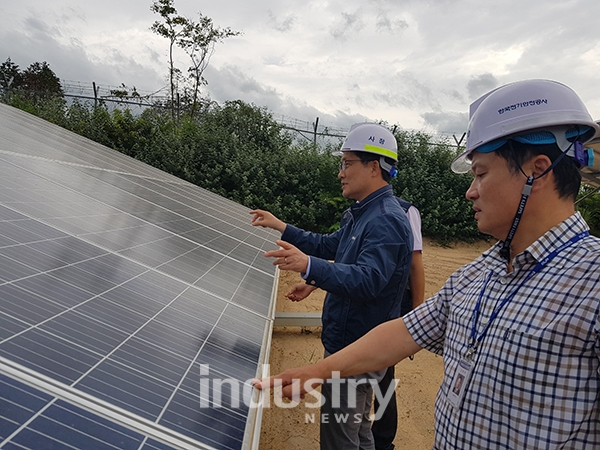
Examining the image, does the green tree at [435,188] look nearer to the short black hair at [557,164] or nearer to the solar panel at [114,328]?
the solar panel at [114,328]

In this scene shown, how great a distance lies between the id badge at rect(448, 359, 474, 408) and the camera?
5.57 feet

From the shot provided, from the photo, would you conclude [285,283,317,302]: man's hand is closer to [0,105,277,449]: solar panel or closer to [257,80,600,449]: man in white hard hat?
[0,105,277,449]: solar panel

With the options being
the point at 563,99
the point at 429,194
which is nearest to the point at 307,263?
the point at 563,99

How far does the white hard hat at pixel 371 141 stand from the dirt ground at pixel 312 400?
10.9ft

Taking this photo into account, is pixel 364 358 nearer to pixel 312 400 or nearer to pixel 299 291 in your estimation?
pixel 299 291

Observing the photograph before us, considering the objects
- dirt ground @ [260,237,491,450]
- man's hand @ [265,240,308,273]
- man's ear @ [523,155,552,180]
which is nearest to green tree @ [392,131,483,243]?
dirt ground @ [260,237,491,450]

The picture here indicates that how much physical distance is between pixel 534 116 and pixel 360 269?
5.23 feet

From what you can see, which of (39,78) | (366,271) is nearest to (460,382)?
(366,271)

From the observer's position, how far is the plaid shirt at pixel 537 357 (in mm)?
1417

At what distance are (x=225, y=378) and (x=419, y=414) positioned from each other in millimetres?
3990

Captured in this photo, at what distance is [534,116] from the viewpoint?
163 cm

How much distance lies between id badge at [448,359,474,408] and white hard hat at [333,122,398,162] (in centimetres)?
220

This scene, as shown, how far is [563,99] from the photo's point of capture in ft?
5.40

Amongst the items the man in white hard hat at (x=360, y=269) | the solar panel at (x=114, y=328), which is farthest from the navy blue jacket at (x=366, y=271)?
the solar panel at (x=114, y=328)
